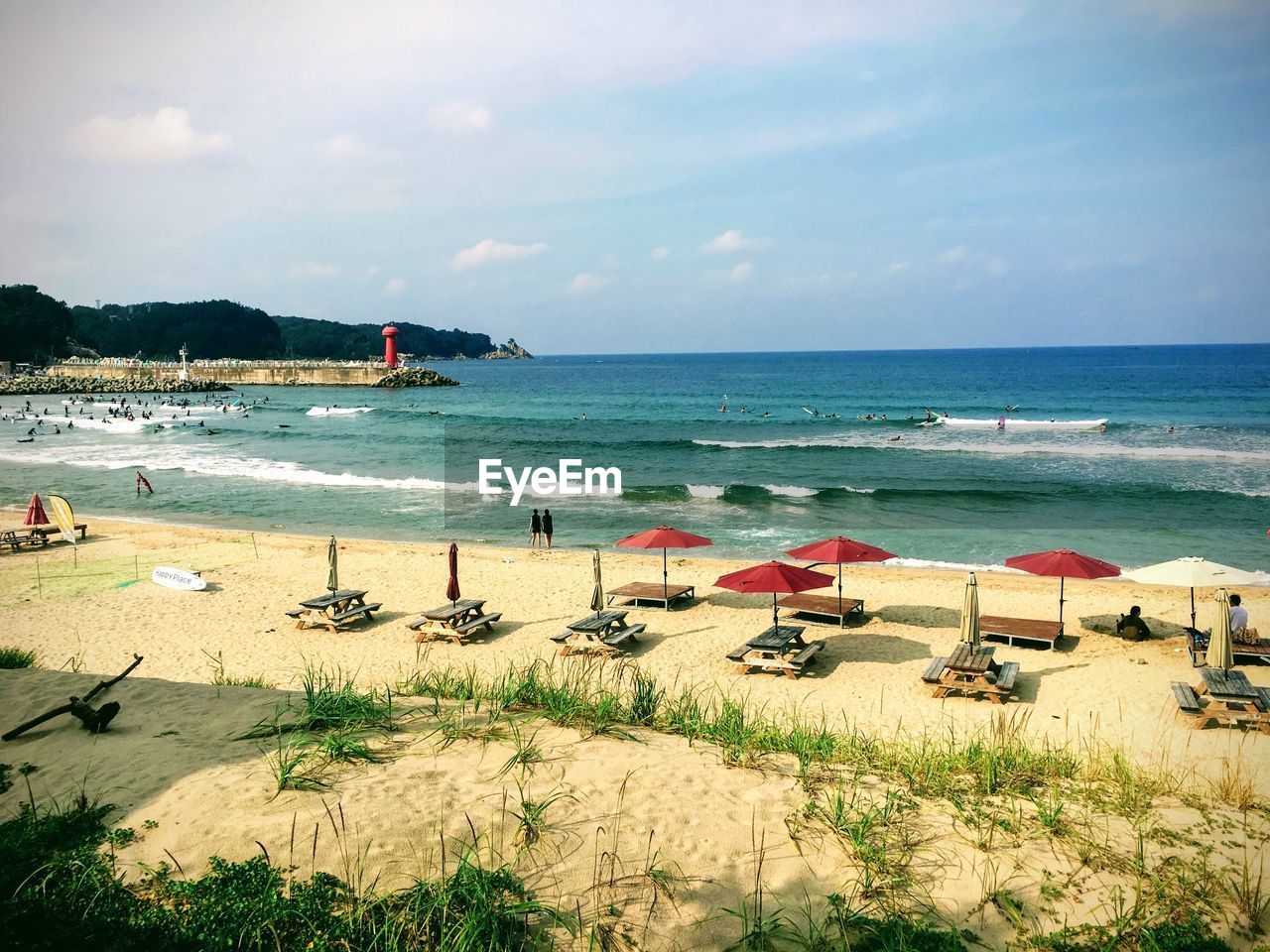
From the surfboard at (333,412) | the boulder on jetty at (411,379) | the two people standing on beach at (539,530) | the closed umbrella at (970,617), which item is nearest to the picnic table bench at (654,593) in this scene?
the closed umbrella at (970,617)

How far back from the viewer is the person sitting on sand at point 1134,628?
1316 centimetres

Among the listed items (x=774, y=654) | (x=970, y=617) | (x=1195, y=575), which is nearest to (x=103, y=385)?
(x=774, y=654)

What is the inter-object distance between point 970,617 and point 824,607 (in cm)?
361

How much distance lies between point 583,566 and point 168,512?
57.2ft

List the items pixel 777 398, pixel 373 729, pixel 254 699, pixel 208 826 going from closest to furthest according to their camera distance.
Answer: pixel 208 826 < pixel 373 729 < pixel 254 699 < pixel 777 398

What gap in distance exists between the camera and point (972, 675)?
429 inches

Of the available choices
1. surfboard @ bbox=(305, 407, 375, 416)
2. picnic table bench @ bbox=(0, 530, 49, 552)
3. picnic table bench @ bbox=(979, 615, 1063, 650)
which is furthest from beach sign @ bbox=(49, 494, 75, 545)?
surfboard @ bbox=(305, 407, 375, 416)

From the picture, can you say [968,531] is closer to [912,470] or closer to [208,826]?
[912,470]

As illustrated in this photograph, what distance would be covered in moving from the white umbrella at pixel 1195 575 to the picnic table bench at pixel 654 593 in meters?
7.84

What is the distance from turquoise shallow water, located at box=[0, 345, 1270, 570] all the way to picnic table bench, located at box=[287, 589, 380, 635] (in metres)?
8.55

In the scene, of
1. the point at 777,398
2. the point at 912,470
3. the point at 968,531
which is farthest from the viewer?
the point at 777,398

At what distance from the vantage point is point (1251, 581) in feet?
36.9

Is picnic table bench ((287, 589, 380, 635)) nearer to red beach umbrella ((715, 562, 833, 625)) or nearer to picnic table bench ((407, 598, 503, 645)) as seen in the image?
picnic table bench ((407, 598, 503, 645))

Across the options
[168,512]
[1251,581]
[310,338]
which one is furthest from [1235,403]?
[310,338]
